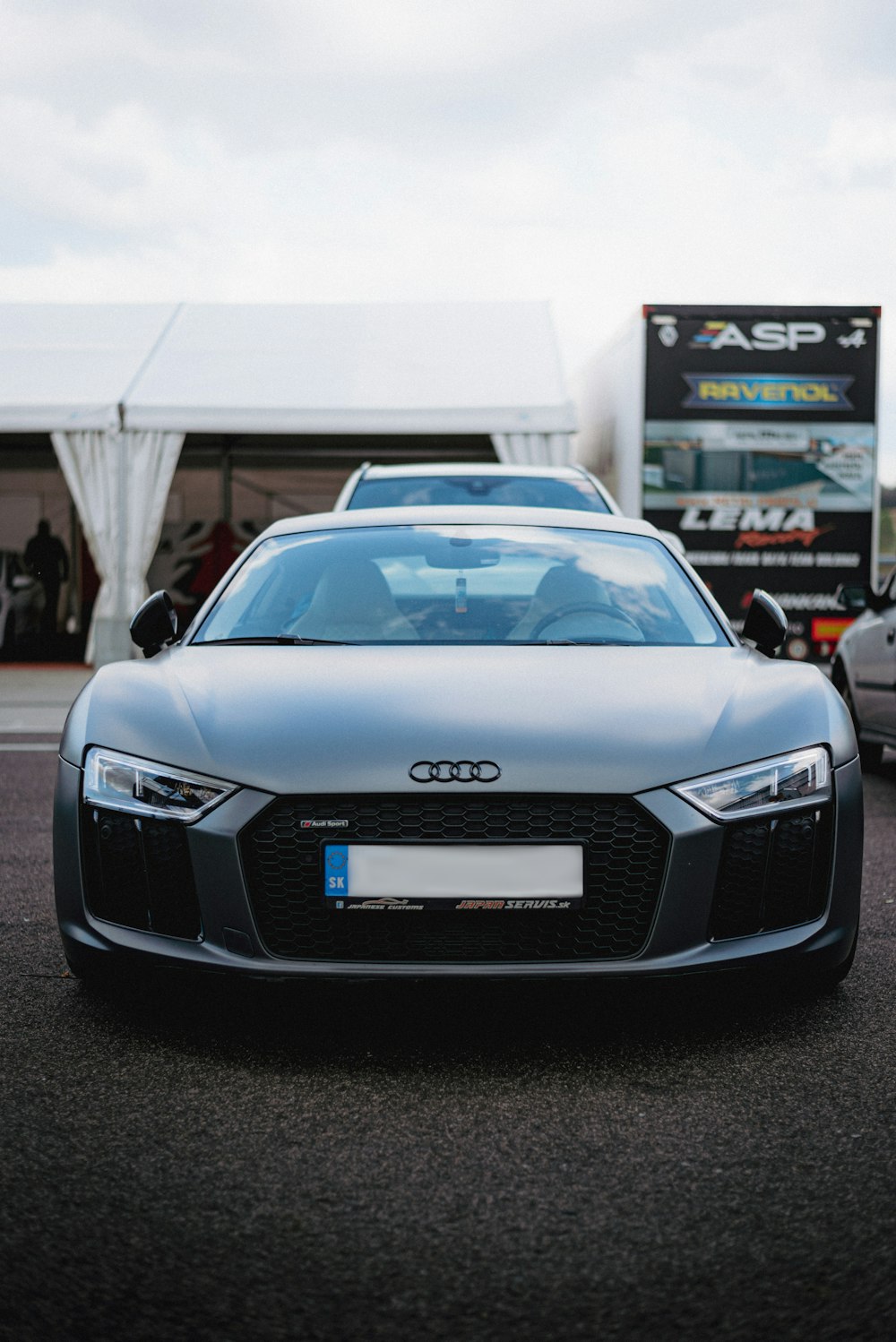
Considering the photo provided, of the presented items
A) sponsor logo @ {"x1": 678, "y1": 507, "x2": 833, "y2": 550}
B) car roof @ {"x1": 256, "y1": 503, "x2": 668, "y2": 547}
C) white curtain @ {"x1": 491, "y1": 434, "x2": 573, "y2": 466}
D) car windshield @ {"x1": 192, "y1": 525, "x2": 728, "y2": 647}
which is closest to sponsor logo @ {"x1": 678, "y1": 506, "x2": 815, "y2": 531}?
sponsor logo @ {"x1": 678, "y1": 507, "x2": 833, "y2": 550}

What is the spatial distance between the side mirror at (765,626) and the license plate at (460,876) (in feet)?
4.01

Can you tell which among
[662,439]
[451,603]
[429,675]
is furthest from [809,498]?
[429,675]

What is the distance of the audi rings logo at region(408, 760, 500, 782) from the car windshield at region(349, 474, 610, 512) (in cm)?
528

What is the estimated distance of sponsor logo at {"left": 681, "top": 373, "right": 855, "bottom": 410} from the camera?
1128 centimetres

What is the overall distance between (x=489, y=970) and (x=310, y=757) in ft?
1.82

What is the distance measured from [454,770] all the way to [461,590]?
1236mm

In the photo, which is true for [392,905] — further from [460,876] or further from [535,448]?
[535,448]

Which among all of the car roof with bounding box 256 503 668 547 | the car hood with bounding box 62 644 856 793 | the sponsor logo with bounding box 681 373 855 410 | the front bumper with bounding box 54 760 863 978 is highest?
the sponsor logo with bounding box 681 373 855 410

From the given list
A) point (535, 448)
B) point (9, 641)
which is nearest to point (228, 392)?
point (535, 448)

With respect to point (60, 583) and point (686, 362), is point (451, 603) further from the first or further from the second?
point (60, 583)

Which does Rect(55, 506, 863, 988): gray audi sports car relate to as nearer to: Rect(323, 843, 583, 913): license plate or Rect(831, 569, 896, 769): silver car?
Rect(323, 843, 583, 913): license plate

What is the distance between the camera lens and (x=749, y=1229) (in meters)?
2.05

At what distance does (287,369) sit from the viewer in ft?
44.3

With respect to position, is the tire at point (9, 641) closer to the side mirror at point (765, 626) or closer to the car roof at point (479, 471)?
the car roof at point (479, 471)
